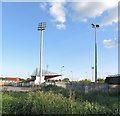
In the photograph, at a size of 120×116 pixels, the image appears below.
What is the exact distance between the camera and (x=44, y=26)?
62.1 meters

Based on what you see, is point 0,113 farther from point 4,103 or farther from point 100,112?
point 100,112

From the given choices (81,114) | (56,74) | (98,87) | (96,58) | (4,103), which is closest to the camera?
(81,114)

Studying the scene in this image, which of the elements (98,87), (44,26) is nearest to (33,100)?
(98,87)

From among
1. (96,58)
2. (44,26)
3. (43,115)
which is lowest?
(43,115)

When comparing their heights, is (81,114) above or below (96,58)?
below

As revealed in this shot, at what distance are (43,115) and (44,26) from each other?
52475 mm

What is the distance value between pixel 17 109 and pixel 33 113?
801 millimetres

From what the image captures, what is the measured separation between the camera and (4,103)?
1241 centimetres

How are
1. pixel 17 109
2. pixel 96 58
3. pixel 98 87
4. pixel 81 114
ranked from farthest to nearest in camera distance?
1. pixel 96 58
2. pixel 98 87
3. pixel 17 109
4. pixel 81 114

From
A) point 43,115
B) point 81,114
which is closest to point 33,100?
point 43,115

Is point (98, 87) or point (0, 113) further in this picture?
point (98, 87)

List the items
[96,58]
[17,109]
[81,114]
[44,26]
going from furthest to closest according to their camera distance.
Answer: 1. [44,26]
2. [96,58]
3. [17,109]
4. [81,114]

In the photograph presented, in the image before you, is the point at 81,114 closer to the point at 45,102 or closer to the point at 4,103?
the point at 45,102

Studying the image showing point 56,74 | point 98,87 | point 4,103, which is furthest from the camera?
point 56,74
